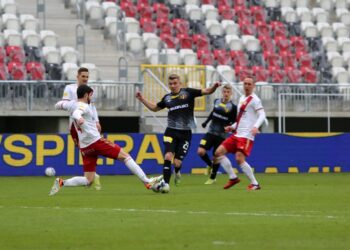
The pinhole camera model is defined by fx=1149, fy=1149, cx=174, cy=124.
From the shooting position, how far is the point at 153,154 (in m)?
28.9

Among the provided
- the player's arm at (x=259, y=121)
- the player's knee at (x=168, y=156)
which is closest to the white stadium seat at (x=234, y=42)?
the player's arm at (x=259, y=121)

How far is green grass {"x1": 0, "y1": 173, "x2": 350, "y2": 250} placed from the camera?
35.6ft

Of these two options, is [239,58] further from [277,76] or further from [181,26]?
[181,26]

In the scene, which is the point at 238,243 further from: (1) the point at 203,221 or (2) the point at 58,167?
(2) the point at 58,167

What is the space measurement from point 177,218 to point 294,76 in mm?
24180

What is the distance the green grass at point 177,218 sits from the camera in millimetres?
10836

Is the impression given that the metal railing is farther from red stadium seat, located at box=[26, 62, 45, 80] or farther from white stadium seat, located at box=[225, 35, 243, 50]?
white stadium seat, located at box=[225, 35, 243, 50]

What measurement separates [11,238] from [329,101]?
23214 millimetres

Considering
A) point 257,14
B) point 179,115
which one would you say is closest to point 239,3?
point 257,14

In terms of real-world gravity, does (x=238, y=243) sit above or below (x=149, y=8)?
below

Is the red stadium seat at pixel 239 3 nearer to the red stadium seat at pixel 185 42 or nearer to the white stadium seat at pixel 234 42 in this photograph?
the white stadium seat at pixel 234 42

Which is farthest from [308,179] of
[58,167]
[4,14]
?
[4,14]

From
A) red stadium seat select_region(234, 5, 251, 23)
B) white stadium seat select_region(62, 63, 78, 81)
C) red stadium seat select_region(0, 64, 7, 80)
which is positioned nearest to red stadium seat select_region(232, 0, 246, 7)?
red stadium seat select_region(234, 5, 251, 23)

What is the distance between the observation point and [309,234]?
1145 cm
